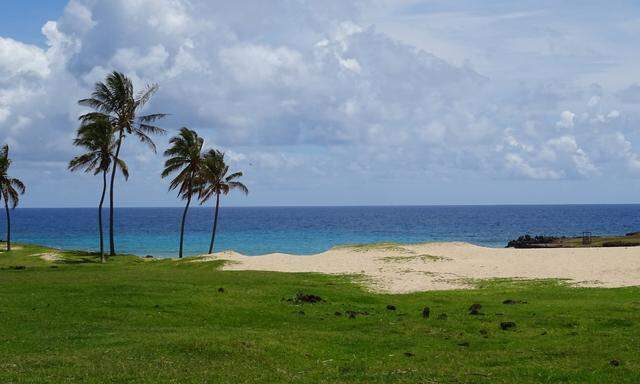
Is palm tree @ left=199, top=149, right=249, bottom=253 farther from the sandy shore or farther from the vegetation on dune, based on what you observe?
the vegetation on dune

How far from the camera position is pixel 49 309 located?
29141 mm

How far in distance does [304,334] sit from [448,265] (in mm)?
31763

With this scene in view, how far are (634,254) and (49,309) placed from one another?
45.1 metres

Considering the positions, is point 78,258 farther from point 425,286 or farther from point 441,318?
point 441,318

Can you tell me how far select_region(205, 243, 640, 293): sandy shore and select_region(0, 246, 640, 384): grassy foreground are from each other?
4.35 m

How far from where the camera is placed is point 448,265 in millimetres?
53531

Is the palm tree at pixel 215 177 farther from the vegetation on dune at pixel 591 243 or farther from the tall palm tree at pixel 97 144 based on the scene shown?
the vegetation on dune at pixel 591 243

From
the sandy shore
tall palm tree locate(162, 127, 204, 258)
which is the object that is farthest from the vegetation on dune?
tall palm tree locate(162, 127, 204, 258)

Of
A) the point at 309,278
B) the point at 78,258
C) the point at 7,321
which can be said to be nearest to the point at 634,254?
the point at 309,278

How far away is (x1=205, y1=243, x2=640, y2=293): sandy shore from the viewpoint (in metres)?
41.5

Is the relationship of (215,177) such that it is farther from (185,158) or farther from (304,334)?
(304,334)

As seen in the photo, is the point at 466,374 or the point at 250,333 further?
the point at 250,333

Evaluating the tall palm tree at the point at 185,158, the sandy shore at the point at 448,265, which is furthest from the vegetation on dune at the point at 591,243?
the tall palm tree at the point at 185,158

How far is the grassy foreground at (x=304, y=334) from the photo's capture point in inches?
699
